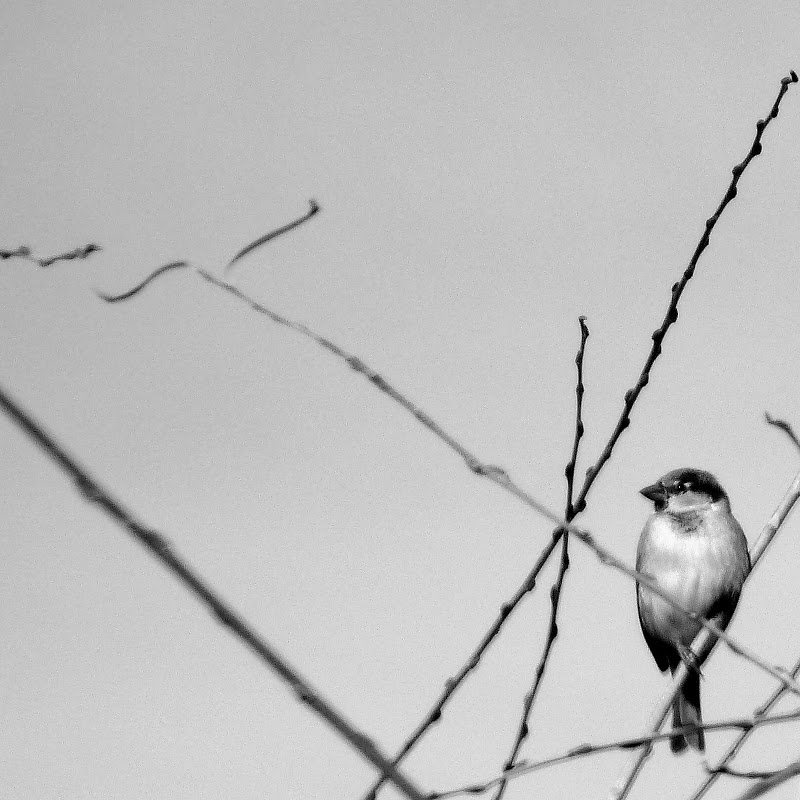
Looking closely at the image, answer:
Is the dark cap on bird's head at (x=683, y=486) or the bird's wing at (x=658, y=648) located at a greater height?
the dark cap on bird's head at (x=683, y=486)

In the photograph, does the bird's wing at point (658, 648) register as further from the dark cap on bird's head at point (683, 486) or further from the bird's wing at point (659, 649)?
the dark cap on bird's head at point (683, 486)

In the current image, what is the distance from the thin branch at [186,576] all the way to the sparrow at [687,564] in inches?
182

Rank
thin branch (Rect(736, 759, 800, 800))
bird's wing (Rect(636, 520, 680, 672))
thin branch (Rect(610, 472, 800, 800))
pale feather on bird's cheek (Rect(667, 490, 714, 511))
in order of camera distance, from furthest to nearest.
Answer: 1. bird's wing (Rect(636, 520, 680, 672))
2. pale feather on bird's cheek (Rect(667, 490, 714, 511))
3. thin branch (Rect(610, 472, 800, 800))
4. thin branch (Rect(736, 759, 800, 800))

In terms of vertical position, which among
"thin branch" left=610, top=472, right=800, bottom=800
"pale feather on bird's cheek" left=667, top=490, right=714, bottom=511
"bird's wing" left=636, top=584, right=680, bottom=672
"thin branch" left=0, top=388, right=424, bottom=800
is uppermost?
"pale feather on bird's cheek" left=667, top=490, right=714, bottom=511

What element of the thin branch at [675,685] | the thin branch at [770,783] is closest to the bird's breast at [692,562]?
the thin branch at [675,685]

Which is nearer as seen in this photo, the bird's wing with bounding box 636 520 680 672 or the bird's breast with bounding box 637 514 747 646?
the bird's breast with bounding box 637 514 747 646

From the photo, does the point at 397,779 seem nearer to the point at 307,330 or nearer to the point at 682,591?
the point at 307,330

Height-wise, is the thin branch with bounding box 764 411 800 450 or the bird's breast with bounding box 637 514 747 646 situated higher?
the bird's breast with bounding box 637 514 747 646

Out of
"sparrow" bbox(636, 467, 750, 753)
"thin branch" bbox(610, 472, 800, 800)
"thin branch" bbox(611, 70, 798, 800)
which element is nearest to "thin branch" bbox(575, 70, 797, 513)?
"thin branch" bbox(611, 70, 798, 800)

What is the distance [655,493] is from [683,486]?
0.47ft

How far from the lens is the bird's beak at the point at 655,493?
6062 mm

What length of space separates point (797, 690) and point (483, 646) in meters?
0.63

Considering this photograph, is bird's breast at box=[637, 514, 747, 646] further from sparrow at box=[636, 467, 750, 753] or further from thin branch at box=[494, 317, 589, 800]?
thin branch at box=[494, 317, 589, 800]

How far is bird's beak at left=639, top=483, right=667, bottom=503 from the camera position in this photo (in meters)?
6.06
